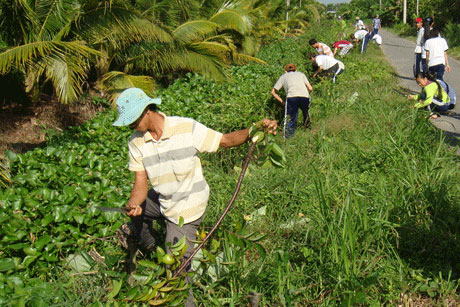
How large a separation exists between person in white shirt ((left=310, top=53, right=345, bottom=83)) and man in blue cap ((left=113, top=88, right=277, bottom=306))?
6918 mm

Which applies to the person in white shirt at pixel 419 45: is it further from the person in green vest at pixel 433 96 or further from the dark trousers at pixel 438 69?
the person in green vest at pixel 433 96

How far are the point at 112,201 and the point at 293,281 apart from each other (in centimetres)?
177

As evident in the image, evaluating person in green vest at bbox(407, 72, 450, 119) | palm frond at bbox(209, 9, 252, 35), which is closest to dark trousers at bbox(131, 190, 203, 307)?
person in green vest at bbox(407, 72, 450, 119)

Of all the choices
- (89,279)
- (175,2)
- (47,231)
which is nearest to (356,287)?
(89,279)

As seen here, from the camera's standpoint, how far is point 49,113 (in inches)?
331

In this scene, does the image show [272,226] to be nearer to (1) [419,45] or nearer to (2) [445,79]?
(1) [419,45]

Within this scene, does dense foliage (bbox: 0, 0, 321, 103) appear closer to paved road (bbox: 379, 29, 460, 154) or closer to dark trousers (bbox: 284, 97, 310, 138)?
dark trousers (bbox: 284, 97, 310, 138)

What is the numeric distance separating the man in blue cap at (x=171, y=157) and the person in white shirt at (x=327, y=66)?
6918 millimetres

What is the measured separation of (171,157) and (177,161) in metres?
0.05

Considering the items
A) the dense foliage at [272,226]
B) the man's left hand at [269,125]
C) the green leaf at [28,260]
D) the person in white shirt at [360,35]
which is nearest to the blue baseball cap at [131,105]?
the man's left hand at [269,125]

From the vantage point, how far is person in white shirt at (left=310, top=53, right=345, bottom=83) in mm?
9336

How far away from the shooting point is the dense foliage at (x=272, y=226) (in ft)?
9.63

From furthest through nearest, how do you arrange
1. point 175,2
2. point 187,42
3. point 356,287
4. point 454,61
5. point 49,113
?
point 454,61
point 175,2
point 187,42
point 49,113
point 356,287

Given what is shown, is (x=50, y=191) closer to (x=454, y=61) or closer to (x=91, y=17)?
(x=91, y=17)
